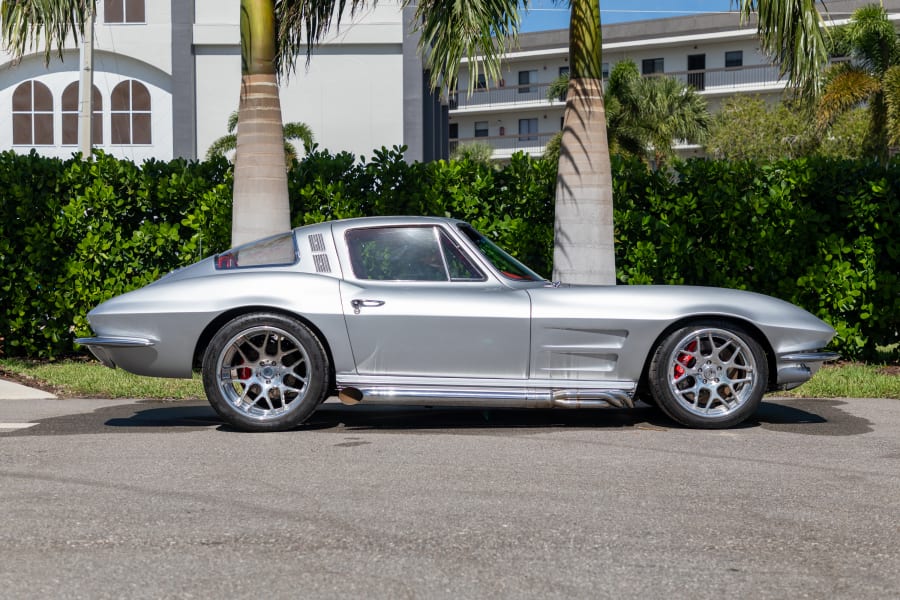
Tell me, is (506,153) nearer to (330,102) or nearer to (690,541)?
(330,102)

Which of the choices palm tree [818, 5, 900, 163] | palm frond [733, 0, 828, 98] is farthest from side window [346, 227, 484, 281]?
palm tree [818, 5, 900, 163]

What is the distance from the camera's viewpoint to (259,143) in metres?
10.4

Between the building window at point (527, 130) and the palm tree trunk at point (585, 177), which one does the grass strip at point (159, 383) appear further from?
the building window at point (527, 130)

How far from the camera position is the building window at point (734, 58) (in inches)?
2482

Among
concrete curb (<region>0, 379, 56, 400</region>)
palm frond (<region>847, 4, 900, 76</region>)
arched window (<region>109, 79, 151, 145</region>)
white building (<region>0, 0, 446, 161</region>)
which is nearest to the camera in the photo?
concrete curb (<region>0, 379, 56, 400</region>)

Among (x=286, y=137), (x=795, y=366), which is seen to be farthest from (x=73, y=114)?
(x=795, y=366)

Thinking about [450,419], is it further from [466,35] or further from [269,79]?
[269,79]

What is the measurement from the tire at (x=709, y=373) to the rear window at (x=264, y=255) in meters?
2.46

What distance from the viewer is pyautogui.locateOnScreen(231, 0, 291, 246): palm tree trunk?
10.3 metres

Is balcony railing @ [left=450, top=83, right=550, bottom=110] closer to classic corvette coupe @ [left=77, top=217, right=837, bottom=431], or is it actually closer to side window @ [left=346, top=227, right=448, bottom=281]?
side window @ [left=346, top=227, right=448, bottom=281]

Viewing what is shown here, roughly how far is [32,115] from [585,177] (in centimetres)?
3117

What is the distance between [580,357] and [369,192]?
17.4 feet

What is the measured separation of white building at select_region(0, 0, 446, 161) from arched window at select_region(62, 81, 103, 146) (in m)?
0.03

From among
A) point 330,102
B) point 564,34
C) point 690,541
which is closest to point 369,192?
point 690,541
